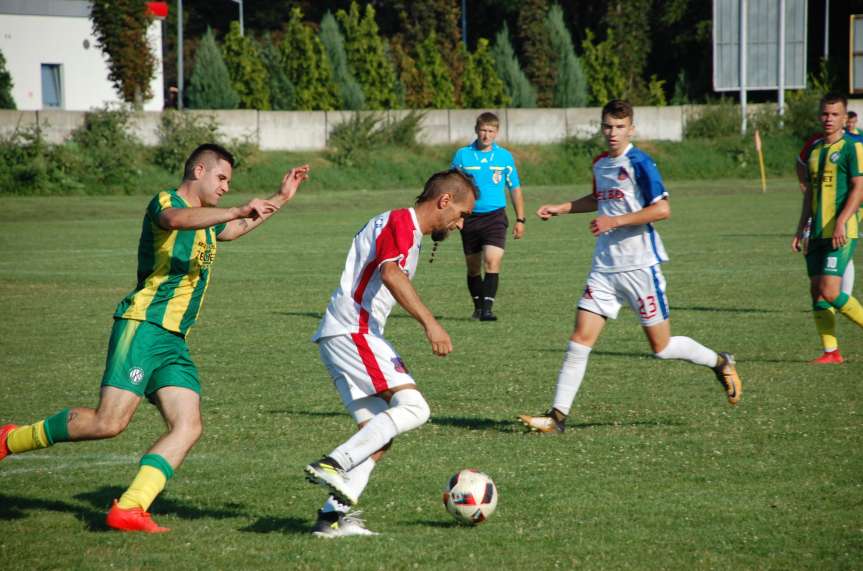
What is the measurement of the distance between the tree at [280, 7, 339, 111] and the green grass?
29781mm

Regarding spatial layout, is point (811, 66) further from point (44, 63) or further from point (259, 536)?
point (259, 536)

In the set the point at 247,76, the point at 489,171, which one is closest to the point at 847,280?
the point at 489,171

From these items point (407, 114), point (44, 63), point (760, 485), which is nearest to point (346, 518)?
point (760, 485)

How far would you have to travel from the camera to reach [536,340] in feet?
40.9

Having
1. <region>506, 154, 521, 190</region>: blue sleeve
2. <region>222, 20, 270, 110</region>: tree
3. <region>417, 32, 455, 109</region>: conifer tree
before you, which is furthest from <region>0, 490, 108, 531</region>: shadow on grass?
<region>417, 32, 455, 109</region>: conifer tree

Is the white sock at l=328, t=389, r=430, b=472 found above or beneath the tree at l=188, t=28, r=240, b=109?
beneath

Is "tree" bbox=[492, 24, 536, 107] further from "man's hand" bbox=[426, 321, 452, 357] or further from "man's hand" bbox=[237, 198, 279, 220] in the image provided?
"man's hand" bbox=[426, 321, 452, 357]

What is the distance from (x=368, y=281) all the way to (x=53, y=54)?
53941 mm

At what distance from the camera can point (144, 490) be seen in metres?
5.87

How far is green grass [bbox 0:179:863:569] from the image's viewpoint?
18.4ft

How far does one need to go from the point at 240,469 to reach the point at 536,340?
570 cm

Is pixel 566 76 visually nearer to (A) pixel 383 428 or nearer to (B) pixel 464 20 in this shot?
(B) pixel 464 20

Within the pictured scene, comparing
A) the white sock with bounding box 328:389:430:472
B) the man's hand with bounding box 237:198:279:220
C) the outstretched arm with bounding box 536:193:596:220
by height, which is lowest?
the white sock with bounding box 328:389:430:472

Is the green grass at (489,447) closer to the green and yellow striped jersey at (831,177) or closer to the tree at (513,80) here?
the green and yellow striped jersey at (831,177)
